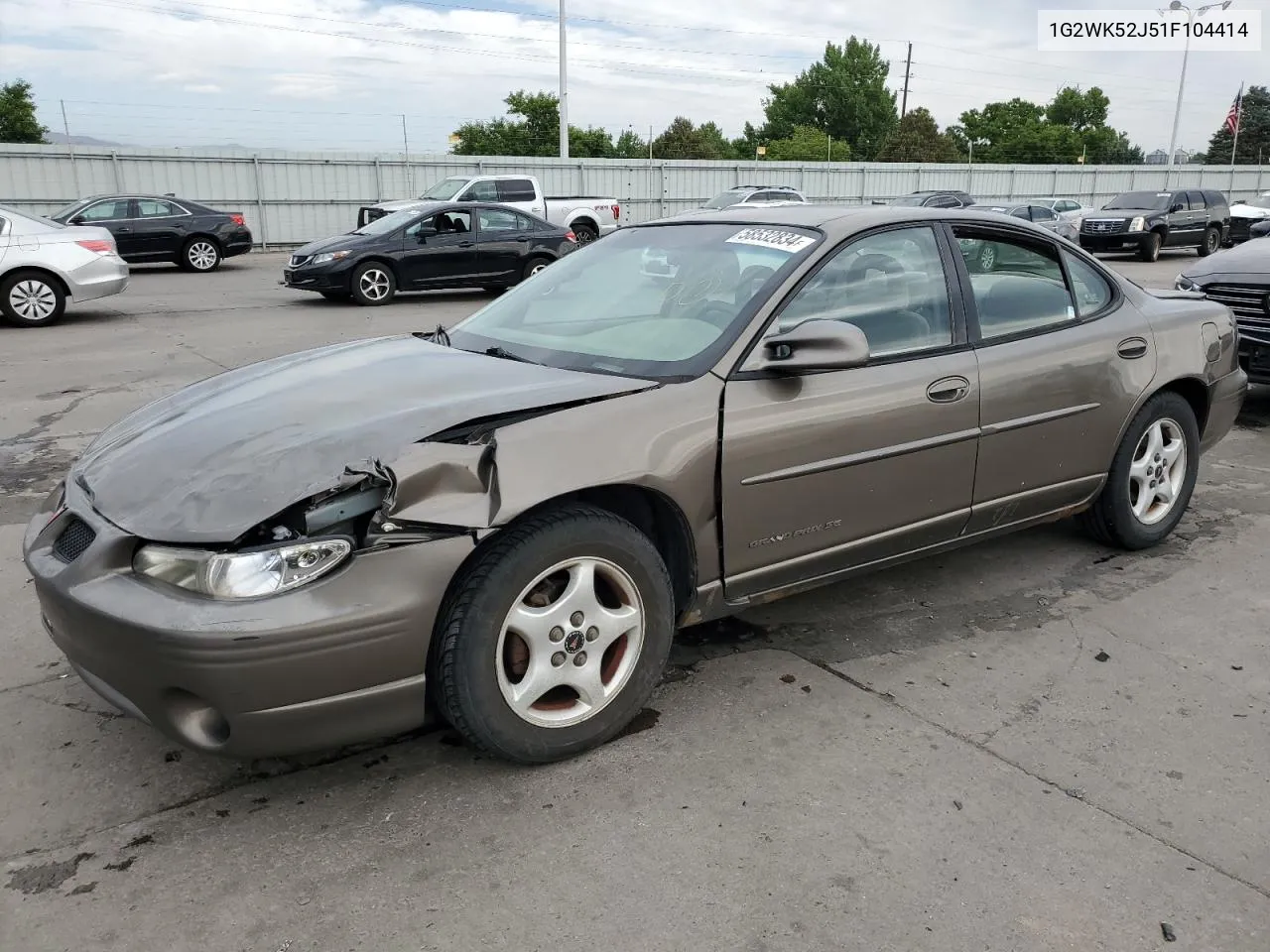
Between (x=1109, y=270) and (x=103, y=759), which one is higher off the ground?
(x=1109, y=270)

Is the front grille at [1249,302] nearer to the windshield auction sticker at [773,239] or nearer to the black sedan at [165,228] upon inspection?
the windshield auction sticker at [773,239]

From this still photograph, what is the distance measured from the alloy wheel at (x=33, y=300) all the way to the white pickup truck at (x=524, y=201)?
370 inches

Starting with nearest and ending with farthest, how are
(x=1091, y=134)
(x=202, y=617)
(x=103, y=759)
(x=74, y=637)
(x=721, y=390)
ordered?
(x=202, y=617) < (x=74, y=637) < (x=103, y=759) < (x=721, y=390) < (x=1091, y=134)

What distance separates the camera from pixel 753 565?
126 inches

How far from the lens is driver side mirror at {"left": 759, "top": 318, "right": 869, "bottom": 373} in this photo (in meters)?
3.08

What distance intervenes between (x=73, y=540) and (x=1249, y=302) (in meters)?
7.47

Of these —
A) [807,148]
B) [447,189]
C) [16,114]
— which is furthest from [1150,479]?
[807,148]

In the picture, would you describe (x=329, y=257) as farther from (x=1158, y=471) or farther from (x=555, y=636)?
(x=555, y=636)

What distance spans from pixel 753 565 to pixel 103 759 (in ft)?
6.63

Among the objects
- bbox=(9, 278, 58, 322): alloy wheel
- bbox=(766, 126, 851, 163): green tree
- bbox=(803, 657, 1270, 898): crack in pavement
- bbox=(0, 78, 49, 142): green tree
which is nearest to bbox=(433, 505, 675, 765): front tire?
bbox=(803, 657, 1270, 898): crack in pavement

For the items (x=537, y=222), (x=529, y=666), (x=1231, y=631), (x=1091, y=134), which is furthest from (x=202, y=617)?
(x=1091, y=134)

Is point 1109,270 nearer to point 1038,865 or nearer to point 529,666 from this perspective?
point 1038,865

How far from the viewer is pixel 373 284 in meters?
14.3

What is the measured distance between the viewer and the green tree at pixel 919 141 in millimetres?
84062
